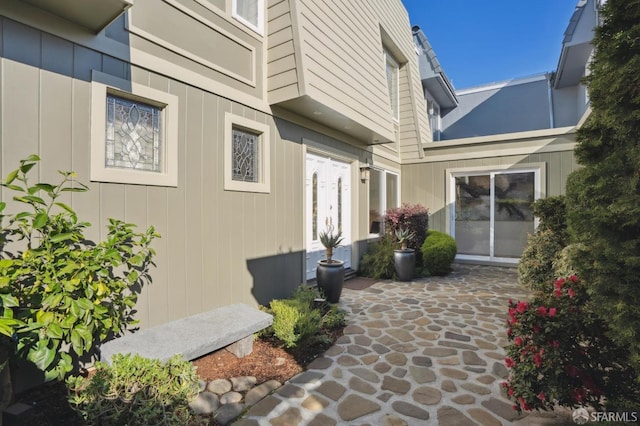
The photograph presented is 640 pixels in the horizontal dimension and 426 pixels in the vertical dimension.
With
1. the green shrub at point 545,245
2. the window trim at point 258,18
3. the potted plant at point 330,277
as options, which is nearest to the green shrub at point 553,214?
the green shrub at point 545,245

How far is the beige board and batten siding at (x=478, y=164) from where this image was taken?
25.6 feet

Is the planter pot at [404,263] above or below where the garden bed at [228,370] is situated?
above

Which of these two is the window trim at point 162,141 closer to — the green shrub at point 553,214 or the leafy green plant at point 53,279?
the leafy green plant at point 53,279

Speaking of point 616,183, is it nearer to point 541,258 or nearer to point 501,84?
point 541,258

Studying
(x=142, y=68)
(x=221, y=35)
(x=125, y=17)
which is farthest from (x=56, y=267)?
(x=221, y=35)

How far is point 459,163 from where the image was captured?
9023 millimetres

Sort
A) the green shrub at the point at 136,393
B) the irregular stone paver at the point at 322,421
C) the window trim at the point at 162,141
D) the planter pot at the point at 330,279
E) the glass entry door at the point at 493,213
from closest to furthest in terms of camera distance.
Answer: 1. the green shrub at the point at 136,393
2. the irregular stone paver at the point at 322,421
3. the window trim at the point at 162,141
4. the planter pot at the point at 330,279
5. the glass entry door at the point at 493,213

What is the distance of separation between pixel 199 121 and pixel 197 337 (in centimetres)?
242

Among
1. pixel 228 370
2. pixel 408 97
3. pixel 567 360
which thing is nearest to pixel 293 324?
pixel 228 370

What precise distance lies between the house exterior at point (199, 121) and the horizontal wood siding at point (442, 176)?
3.38m

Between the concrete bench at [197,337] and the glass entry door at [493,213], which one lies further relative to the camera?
the glass entry door at [493,213]

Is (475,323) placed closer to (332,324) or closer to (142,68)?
(332,324)

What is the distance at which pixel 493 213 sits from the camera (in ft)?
28.7

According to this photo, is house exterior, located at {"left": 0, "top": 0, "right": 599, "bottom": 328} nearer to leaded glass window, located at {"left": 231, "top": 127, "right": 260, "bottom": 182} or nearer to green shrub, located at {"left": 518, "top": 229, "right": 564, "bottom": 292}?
leaded glass window, located at {"left": 231, "top": 127, "right": 260, "bottom": 182}
